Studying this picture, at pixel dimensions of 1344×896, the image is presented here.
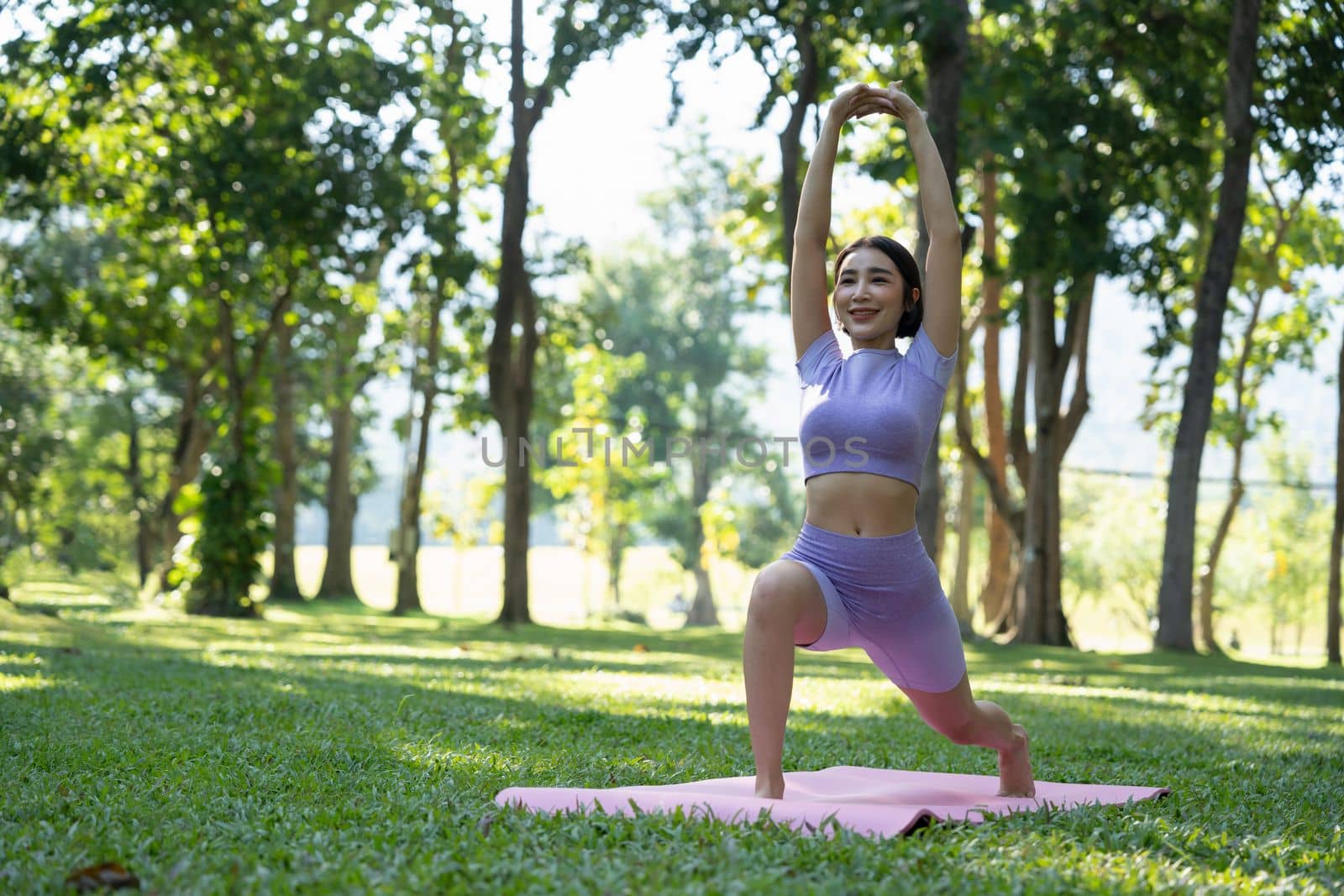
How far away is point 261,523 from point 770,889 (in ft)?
58.6

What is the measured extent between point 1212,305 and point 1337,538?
7142 mm

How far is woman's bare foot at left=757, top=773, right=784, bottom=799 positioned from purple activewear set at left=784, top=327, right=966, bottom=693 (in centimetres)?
40

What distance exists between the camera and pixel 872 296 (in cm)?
431

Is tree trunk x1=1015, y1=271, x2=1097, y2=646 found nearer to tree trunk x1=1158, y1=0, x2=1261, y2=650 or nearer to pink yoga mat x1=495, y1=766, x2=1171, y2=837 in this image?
tree trunk x1=1158, y1=0, x2=1261, y2=650

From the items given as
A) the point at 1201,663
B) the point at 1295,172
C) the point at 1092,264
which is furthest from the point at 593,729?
the point at 1295,172

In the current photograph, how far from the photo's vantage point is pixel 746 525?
59.1 metres

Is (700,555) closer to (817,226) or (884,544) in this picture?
(817,226)

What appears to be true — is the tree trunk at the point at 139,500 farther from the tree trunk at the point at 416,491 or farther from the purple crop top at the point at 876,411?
the purple crop top at the point at 876,411

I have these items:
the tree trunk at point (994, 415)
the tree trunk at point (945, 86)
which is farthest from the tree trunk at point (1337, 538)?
the tree trunk at point (945, 86)

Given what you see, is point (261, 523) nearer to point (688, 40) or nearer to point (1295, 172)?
point (688, 40)

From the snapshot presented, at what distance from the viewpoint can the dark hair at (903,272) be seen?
4.36m

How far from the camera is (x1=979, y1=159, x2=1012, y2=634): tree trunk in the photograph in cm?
2261

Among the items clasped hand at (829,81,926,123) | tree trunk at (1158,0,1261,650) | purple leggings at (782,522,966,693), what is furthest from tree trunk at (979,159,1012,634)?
purple leggings at (782,522,966,693)

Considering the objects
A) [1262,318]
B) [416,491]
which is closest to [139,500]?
[416,491]
